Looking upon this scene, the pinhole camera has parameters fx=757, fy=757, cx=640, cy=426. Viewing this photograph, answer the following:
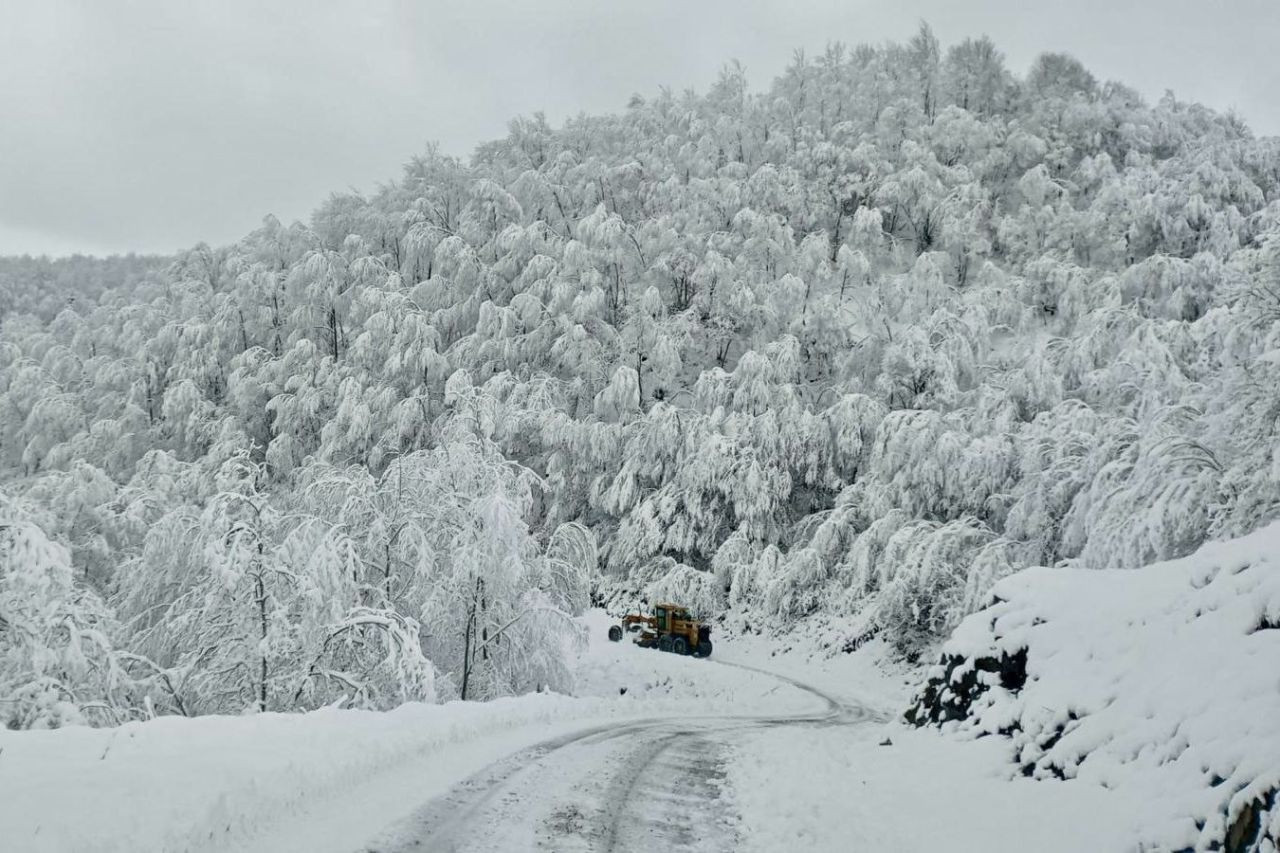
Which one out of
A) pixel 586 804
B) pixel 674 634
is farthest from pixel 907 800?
pixel 674 634

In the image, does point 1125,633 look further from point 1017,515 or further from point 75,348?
point 75,348

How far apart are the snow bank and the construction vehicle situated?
58.7 ft

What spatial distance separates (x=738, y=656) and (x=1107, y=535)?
634 inches

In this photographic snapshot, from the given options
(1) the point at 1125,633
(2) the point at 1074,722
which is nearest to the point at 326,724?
(2) the point at 1074,722

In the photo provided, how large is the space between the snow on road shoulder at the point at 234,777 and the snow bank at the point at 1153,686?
5.79 metres

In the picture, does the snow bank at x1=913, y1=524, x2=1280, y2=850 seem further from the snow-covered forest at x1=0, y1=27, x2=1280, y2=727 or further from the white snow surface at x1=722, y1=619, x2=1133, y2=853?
the snow-covered forest at x1=0, y1=27, x2=1280, y2=727

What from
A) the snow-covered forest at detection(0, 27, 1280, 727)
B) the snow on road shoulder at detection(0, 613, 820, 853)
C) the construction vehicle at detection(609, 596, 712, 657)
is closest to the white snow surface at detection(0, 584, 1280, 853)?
the snow on road shoulder at detection(0, 613, 820, 853)

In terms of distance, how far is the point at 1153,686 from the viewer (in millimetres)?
6492

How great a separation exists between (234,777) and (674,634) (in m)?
22.5

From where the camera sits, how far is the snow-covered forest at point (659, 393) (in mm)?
14680

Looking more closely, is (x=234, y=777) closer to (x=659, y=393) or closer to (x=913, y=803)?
(x=913, y=803)


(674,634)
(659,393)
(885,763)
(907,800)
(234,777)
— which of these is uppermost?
(659,393)

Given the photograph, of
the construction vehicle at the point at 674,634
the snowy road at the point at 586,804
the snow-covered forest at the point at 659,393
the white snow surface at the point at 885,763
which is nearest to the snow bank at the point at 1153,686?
the white snow surface at the point at 885,763

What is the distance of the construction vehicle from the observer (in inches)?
1082
